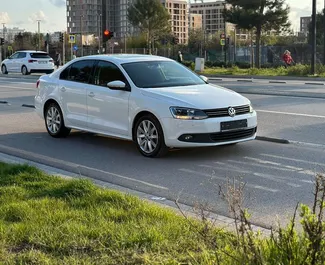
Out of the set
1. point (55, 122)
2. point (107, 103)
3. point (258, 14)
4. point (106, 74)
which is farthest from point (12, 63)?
point (107, 103)

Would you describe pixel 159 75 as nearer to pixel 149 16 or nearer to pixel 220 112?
pixel 220 112

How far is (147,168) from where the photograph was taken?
7.74 m

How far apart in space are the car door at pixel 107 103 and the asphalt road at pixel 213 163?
0.41 metres

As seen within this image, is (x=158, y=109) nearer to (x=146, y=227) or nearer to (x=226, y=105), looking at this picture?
(x=226, y=105)

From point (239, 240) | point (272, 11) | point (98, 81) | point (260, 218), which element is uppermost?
point (272, 11)

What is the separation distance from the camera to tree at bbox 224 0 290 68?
173ft

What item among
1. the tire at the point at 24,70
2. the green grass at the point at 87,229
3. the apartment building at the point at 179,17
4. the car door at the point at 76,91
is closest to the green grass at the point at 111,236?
the green grass at the point at 87,229

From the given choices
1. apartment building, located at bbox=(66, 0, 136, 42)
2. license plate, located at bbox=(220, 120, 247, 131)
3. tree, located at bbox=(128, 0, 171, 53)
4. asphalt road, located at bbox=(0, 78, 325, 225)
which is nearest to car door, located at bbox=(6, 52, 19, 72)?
asphalt road, located at bbox=(0, 78, 325, 225)

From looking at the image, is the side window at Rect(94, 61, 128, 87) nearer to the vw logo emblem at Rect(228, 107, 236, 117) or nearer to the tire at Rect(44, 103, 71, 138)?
the tire at Rect(44, 103, 71, 138)

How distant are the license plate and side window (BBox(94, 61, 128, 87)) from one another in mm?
2001

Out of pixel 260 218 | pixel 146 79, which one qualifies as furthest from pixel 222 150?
pixel 260 218

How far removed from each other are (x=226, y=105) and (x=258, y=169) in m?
1.19

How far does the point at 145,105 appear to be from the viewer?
8406mm

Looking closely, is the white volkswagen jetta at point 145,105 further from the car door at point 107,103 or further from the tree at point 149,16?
the tree at point 149,16
